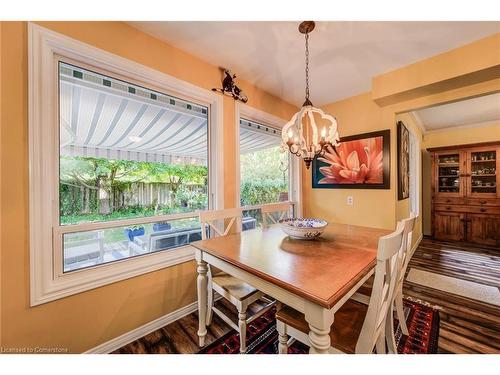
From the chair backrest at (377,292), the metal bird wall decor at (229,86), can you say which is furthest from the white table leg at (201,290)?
the metal bird wall decor at (229,86)

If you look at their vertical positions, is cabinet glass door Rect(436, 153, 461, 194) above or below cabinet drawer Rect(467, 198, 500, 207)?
above

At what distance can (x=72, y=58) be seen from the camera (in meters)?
1.35

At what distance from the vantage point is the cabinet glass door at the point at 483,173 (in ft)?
11.8

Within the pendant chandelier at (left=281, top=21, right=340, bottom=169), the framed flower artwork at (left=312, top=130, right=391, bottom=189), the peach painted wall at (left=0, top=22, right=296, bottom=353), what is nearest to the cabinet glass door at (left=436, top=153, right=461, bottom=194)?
the framed flower artwork at (left=312, top=130, right=391, bottom=189)

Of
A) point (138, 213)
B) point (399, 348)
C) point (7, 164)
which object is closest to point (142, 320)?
point (138, 213)

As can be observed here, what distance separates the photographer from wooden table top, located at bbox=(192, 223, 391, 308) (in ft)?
2.86

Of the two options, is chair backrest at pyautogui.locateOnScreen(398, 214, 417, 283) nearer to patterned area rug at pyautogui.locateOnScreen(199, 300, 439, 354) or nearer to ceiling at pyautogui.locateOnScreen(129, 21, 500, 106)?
patterned area rug at pyautogui.locateOnScreen(199, 300, 439, 354)

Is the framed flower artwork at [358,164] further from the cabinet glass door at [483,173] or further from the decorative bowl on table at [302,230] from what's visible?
the cabinet glass door at [483,173]

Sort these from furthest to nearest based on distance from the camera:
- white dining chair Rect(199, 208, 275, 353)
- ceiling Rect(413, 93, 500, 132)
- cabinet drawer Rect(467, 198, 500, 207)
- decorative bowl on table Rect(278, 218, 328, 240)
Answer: cabinet drawer Rect(467, 198, 500, 207) < ceiling Rect(413, 93, 500, 132) < decorative bowl on table Rect(278, 218, 328, 240) < white dining chair Rect(199, 208, 275, 353)

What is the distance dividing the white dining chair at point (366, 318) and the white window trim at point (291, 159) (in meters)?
1.38

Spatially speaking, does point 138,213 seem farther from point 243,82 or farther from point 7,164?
point 243,82

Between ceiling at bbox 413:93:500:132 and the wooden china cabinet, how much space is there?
473 millimetres
